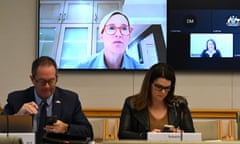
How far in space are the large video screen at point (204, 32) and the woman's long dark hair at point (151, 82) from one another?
4.58ft

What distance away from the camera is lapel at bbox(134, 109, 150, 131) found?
11.6 ft

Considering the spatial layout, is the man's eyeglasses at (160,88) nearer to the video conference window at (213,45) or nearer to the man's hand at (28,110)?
the man's hand at (28,110)

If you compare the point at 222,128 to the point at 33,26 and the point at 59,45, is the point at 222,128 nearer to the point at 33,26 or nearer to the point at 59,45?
the point at 59,45

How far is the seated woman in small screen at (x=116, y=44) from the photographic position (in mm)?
4992

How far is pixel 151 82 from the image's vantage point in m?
3.60

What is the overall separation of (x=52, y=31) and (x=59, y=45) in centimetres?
16

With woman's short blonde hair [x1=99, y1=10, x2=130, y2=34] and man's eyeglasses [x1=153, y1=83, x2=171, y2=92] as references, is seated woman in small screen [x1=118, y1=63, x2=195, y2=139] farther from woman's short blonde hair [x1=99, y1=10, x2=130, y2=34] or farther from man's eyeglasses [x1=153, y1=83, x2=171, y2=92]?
woman's short blonde hair [x1=99, y1=10, x2=130, y2=34]

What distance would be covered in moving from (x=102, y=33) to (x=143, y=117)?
1661 millimetres

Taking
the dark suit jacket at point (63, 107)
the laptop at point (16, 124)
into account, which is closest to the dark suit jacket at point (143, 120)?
the dark suit jacket at point (63, 107)

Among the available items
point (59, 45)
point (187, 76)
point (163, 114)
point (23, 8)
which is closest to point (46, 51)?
point (59, 45)

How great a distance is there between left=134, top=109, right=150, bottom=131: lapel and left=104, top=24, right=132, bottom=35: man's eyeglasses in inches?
61.7

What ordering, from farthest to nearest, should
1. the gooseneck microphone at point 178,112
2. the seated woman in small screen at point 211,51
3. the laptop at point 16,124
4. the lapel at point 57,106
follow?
the seated woman in small screen at point 211,51
the gooseneck microphone at point 178,112
the lapel at point 57,106
the laptop at point 16,124

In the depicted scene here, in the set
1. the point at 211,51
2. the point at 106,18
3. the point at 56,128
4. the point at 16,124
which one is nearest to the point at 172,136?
the point at 56,128

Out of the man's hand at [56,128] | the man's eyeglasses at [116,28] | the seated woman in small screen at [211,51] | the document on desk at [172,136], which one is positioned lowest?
the document on desk at [172,136]
